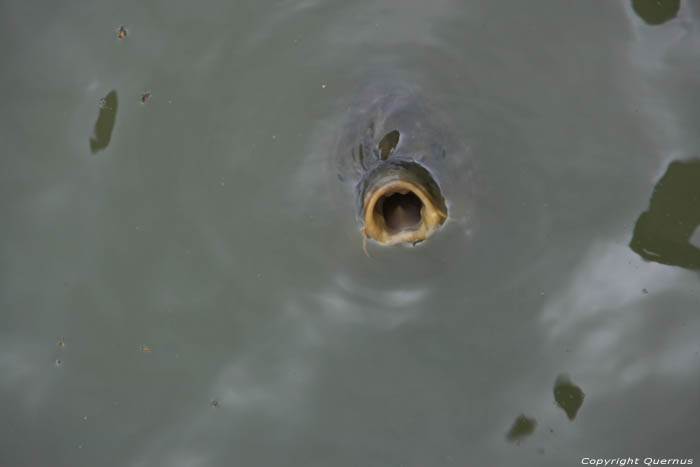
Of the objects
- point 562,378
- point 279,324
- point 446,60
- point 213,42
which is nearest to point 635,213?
point 562,378

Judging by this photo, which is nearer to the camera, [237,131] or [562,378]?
[562,378]

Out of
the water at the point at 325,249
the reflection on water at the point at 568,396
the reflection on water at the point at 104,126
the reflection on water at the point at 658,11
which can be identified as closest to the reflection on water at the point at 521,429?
the water at the point at 325,249

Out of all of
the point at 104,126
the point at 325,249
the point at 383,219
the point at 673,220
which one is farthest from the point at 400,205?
the point at 104,126

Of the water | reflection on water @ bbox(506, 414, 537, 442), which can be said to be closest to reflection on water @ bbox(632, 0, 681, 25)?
the water

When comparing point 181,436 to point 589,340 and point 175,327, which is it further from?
point 589,340

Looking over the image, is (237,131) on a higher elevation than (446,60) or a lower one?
lower

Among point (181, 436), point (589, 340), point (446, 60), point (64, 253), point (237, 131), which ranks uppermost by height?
point (446, 60)

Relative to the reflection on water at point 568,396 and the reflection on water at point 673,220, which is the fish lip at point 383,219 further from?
the reflection on water at point 673,220
